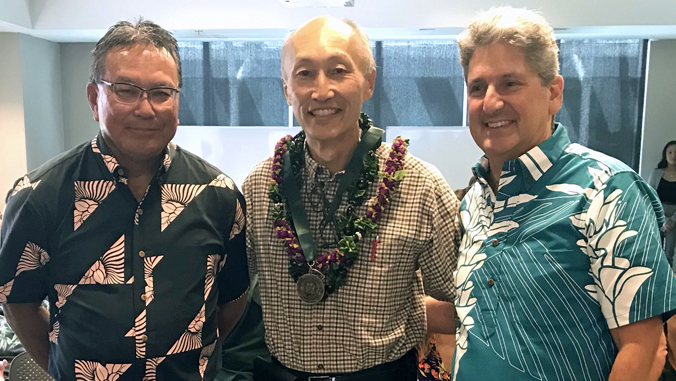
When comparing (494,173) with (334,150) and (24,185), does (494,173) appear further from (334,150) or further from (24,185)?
(24,185)

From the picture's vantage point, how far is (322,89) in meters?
1.64

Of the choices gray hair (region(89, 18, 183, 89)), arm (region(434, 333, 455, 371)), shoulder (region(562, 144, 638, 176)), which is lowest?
arm (region(434, 333, 455, 371))

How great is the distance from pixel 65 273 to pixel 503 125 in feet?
4.35

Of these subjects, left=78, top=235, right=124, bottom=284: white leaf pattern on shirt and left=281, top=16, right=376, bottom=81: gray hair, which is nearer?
left=78, top=235, right=124, bottom=284: white leaf pattern on shirt

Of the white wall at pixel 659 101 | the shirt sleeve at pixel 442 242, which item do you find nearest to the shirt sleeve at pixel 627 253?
the shirt sleeve at pixel 442 242

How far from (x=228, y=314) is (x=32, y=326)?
63cm

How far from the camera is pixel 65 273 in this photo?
61.0 inches

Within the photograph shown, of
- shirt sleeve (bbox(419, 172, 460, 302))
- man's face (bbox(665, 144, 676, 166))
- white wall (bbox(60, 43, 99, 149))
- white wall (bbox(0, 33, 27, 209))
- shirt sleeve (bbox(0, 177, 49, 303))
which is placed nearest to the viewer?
shirt sleeve (bbox(0, 177, 49, 303))

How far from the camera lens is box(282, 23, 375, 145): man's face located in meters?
1.65

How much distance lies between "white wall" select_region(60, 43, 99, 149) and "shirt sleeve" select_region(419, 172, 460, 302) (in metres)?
6.70

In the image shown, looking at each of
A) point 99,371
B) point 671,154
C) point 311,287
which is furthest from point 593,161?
point 671,154

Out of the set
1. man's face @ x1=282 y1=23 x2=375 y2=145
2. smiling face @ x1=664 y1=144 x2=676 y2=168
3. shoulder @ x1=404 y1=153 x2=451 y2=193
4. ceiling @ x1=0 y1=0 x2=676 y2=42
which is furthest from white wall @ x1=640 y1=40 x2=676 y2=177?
man's face @ x1=282 y1=23 x2=375 y2=145

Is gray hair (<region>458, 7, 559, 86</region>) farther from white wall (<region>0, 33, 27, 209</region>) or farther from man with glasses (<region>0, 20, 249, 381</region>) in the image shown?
white wall (<region>0, 33, 27, 209</region>)

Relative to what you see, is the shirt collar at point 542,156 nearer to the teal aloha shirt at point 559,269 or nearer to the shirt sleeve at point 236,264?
the teal aloha shirt at point 559,269
